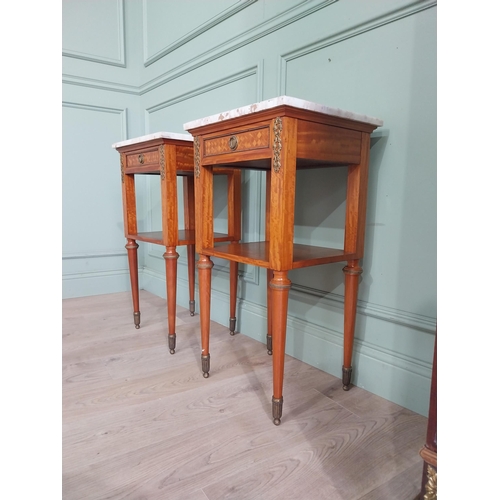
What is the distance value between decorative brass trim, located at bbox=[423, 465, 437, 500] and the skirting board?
522mm

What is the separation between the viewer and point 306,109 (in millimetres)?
862

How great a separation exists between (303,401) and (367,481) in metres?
0.32

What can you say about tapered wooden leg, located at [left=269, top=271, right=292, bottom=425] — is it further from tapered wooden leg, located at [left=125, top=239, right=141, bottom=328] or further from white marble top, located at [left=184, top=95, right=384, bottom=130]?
tapered wooden leg, located at [left=125, top=239, right=141, bottom=328]

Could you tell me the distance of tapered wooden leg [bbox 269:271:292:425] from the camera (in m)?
0.92

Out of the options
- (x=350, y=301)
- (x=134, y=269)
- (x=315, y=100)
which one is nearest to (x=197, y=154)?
(x=315, y=100)

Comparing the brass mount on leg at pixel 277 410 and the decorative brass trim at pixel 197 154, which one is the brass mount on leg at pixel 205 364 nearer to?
the brass mount on leg at pixel 277 410

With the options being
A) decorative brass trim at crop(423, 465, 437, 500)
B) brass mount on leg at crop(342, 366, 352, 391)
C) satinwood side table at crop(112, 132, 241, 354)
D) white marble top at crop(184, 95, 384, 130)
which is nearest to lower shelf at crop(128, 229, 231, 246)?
satinwood side table at crop(112, 132, 241, 354)

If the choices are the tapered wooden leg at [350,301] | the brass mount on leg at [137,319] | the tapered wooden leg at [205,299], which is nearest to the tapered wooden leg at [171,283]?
the tapered wooden leg at [205,299]

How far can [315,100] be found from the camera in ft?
4.22

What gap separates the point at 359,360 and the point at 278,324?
1.30ft
